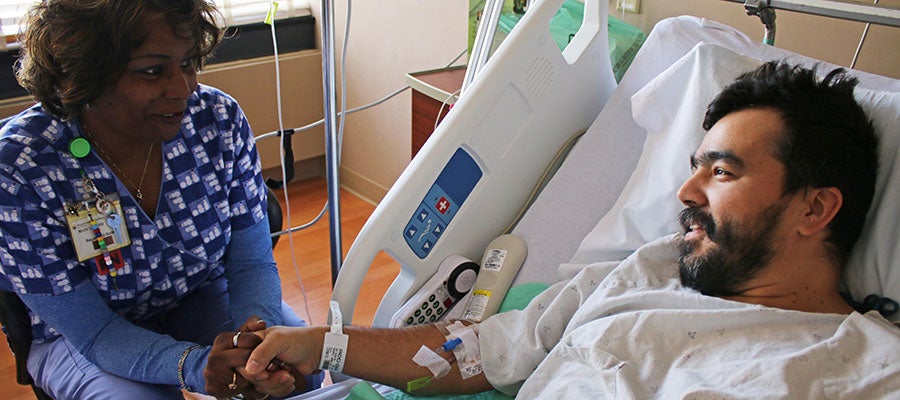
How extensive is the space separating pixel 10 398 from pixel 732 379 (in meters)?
2.29

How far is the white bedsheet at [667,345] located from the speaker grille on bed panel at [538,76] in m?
0.42

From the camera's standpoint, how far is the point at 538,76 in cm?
171

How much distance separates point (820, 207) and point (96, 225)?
1376 mm

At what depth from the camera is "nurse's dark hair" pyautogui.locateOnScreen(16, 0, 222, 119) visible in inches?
57.2

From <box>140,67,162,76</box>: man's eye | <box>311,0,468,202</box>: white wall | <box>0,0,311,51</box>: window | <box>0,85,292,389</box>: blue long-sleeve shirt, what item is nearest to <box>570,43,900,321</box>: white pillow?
<box>0,85,292,389</box>: blue long-sleeve shirt

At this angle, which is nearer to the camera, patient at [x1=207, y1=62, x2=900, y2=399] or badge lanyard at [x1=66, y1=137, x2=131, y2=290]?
patient at [x1=207, y1=62, x2=900, y2=399]

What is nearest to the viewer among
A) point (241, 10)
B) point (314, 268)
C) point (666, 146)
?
point (666, 146)

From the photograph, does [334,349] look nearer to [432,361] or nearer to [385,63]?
[432,361]

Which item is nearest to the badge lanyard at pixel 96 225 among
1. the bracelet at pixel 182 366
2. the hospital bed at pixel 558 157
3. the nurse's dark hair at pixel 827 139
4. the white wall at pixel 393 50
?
the bracelet at pixel 182 366

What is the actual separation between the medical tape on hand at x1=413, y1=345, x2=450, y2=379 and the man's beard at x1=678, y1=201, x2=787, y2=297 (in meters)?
0.48

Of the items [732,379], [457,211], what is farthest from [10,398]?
[732,379]

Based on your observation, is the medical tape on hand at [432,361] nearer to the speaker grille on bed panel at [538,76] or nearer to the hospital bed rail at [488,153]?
the hospital bed rail at [488,153]

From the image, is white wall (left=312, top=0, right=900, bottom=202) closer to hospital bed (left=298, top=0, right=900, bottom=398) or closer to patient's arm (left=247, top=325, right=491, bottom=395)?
hospital bed (left=298, top=0, right=900, bottom=398)

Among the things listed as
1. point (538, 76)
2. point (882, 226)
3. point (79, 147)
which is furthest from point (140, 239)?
point (882, 226)
